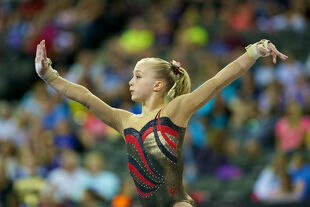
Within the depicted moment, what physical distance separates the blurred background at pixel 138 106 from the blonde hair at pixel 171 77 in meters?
3.33

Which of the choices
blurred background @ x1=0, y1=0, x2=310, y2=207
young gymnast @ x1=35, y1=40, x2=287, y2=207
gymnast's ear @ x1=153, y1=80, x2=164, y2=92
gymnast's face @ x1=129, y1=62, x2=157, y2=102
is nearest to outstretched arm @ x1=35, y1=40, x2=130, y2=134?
young gymnast @ x1=35, y1=40, x2=287, y2=207

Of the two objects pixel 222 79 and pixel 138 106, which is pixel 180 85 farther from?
pixel 138 106

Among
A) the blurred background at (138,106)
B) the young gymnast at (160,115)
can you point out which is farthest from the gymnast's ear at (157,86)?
the blurred background at (138,106)

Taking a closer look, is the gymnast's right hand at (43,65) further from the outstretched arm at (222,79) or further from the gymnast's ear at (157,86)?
the outstretched arm at (222,79)

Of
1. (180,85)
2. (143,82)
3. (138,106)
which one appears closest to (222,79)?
(180,85)

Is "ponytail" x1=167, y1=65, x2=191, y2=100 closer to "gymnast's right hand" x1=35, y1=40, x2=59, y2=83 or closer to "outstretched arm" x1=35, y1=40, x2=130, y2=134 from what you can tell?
"outstretched arm" x1=35, y1=40, x2=130, y2=134

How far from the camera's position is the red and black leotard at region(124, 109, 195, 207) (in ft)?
15.9

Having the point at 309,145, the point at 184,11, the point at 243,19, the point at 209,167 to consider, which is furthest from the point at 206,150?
the point at 184,11

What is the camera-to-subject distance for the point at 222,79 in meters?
4.69

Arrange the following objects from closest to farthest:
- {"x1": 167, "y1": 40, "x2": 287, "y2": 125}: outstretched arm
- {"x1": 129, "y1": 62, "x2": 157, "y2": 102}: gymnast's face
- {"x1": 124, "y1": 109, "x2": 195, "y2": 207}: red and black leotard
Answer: {"x1": 167, "y1": 40, "x2": 287, "y2": 125}: outstretched arm, {"x1": 124, "y1": 109, "x2": 195, "y2": 207}: red and black leotard, {"x1": 129, "y1": 62, "x2": 157, "y2": 102}: gymnast's face

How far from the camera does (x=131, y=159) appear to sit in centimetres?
500

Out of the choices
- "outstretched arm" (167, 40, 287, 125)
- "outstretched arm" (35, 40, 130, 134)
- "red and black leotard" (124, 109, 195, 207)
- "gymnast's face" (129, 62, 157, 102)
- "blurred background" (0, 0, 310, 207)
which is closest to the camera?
"outstretched arm" (167, 40, 287, 125)

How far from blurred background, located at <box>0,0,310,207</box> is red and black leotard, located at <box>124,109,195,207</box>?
3.35 m

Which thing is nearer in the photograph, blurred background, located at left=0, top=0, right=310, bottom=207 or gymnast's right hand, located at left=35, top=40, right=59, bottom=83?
gymnast's right hand, located at left=35, top=40, right=59, bottom=83
